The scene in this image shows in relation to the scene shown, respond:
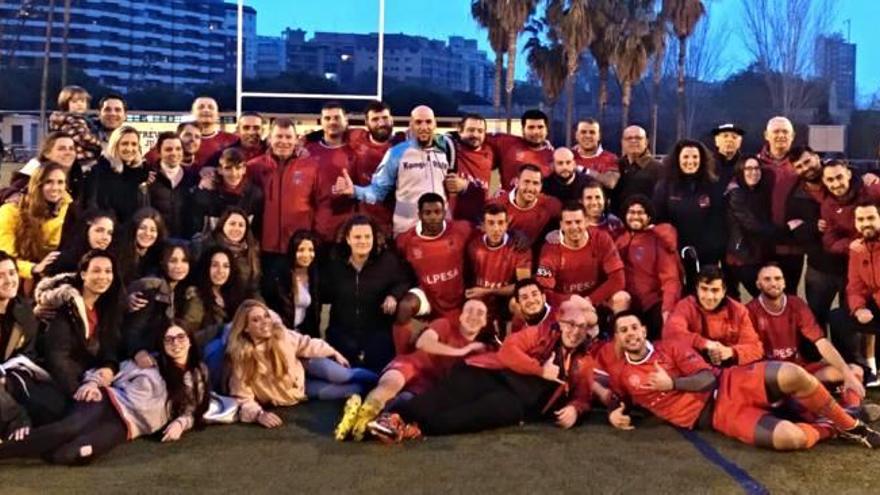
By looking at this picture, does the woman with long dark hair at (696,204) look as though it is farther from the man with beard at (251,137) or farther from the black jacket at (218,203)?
the man with beard at (251,137)

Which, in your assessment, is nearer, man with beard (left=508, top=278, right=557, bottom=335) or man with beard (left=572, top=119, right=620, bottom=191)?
man with beard (left=508, top=278, right=557, bottom=335)

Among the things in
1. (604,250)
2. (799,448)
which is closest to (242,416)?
(604,250)

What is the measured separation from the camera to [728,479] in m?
5.20

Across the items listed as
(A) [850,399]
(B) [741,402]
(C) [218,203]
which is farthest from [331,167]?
(A) [850,399]

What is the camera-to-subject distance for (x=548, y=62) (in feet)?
120

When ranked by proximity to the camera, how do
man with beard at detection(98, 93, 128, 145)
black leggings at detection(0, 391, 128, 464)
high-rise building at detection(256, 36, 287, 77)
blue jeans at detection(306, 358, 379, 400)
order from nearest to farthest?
1. black leggings at detection(0, 391, 128, 464)
2. blue jeans at detection(306, 358, 379, 400)
3. man with beard at detection(98, 93, 128, 145)
4. high-rise building at detection(256, 36, 287, 77)

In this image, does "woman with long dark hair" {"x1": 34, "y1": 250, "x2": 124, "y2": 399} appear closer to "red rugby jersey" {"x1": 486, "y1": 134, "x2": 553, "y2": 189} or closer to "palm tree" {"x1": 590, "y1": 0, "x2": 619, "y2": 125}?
"red rugby jersey" {"x1": 486, "y1": 134, "x2": 553, "y2": 189}

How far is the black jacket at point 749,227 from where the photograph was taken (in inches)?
304

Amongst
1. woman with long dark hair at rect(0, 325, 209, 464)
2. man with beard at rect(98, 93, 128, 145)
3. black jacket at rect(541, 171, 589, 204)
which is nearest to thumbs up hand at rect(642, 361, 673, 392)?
black jacket at rect(541, 171, 589, 204)

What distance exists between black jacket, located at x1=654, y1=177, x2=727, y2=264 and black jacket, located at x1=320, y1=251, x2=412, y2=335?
2176 millimetres

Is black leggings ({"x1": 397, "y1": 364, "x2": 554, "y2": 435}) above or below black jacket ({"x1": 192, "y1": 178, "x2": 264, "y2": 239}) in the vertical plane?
below

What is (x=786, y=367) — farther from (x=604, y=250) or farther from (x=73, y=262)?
(x=73, y=262)

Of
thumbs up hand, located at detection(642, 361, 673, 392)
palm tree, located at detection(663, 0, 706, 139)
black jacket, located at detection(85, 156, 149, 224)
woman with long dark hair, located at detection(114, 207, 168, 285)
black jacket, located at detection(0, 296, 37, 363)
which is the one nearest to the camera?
black jacket, located at detection(0, 296, 37, 363)

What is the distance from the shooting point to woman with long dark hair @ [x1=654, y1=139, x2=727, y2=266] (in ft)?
25.8
